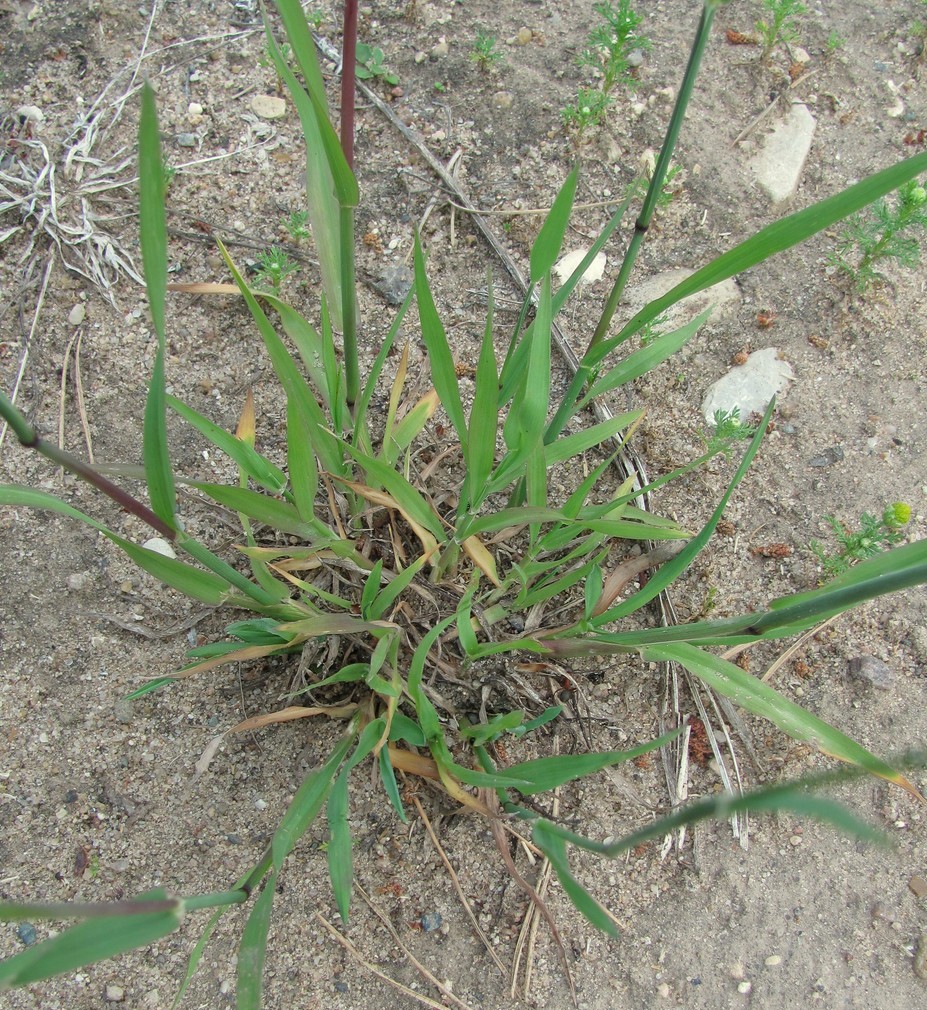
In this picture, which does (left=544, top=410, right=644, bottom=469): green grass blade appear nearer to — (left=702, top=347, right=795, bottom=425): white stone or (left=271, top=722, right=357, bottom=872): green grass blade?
(left=702, top=347, right=795, bottom=425): white stone

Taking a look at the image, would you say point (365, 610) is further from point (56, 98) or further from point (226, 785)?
point (56, 98)

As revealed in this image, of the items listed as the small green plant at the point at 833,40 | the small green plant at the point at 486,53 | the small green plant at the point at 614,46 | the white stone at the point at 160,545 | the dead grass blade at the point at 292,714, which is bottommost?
the dead grass blade at the point at 292,714

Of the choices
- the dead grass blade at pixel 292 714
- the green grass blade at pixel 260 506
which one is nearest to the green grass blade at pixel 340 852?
the dead grass blade at pixel 292 714

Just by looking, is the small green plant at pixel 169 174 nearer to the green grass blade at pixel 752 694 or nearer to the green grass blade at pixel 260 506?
the green grass blade at pixel 260 506

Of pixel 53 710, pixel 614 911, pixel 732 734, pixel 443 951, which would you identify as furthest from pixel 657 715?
pixel 53 710

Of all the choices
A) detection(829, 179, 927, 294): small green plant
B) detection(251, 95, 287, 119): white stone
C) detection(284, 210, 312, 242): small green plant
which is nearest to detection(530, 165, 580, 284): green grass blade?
detection(284, 210, 312, 242): small green plant

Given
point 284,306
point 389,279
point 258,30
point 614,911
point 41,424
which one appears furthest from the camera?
point 258,30

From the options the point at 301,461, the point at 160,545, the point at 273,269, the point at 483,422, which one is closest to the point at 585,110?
the point at 273,269
